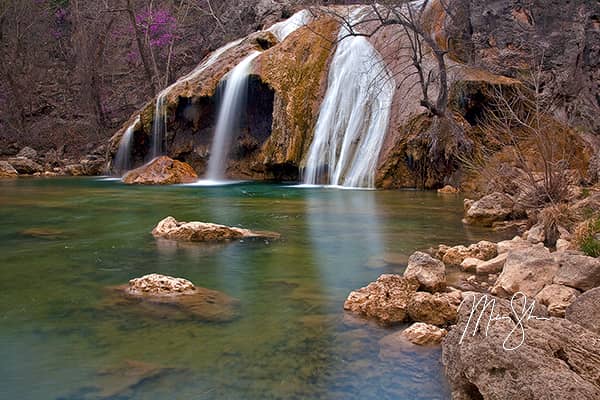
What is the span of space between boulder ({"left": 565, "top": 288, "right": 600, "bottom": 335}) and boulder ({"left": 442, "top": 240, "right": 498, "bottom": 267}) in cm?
274

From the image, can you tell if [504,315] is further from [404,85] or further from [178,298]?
[404,85]

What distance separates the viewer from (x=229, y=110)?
767 inches

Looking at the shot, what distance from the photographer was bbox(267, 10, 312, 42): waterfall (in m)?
22.7

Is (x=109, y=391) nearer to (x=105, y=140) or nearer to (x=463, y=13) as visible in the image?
(x=463, y=13)

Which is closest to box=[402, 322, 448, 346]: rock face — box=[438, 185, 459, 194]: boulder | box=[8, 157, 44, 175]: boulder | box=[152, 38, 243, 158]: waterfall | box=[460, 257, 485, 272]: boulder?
box=[460, 257, 485, 272]: boulder

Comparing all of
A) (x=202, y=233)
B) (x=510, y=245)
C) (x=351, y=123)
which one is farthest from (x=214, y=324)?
(x=351, y=123)

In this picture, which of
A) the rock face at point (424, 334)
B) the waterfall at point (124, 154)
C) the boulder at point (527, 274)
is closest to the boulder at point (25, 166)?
the waterfall at point (124, 154)

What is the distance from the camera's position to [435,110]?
13734 millimetres

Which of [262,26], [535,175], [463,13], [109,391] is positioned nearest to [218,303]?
[109,391]

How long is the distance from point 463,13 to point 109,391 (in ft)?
56.4

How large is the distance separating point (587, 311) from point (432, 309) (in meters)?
1.17

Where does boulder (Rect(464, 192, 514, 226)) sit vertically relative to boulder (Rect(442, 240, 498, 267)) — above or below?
above

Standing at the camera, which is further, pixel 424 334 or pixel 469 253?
pixel 469 253

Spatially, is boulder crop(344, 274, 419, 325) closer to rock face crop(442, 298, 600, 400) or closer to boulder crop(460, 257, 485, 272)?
boulder crop(460, 257, 485, 272)
